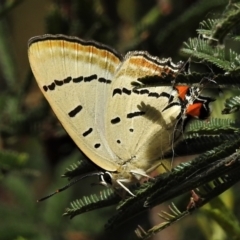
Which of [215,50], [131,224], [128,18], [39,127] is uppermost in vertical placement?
[128,18]

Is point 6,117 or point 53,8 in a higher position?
point 53,8

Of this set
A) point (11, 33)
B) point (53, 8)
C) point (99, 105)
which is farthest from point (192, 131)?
point (11, 33)

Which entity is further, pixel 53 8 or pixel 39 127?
pixel 39 127

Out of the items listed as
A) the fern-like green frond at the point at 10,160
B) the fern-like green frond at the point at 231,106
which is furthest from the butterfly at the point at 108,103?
the fern-like green frond at the point at 231,106

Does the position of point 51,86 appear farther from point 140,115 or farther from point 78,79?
point 140,115

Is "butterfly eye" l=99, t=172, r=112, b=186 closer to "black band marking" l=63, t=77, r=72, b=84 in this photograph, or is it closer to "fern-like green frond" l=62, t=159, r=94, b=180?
"fern-like green frond" l=62, t=159, r=94, b=180

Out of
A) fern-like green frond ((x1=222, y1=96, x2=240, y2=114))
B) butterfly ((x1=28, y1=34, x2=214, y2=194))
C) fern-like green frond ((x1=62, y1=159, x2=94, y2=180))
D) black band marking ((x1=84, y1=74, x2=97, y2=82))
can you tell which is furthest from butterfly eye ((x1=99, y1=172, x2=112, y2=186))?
fern-like green frond ((x1=222, y1=96, x2=240, y2=114))

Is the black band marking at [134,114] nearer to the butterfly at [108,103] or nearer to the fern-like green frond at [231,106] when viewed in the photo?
the butterfly at [108,103]

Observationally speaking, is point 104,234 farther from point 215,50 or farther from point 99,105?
point 215,50
